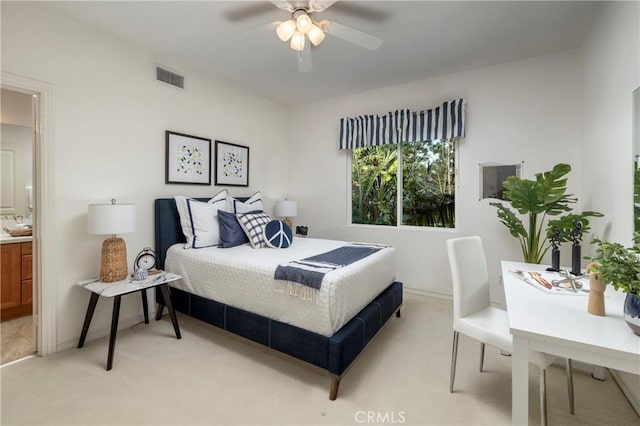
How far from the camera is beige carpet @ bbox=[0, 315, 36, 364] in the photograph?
86.5 inches

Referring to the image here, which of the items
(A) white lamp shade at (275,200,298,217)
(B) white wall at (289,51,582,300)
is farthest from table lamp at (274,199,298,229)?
(B) white wall at (289,51,582,300)

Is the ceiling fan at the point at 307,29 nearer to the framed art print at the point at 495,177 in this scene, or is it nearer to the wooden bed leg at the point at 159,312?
the framed art print at the point at 495,177

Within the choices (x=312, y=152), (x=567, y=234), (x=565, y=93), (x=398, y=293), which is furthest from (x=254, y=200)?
(x=565, y=93)

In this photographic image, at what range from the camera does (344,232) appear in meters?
4.20

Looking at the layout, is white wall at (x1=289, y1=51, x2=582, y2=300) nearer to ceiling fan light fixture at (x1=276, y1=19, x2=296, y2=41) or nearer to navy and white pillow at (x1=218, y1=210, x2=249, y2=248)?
navy and white pillow at (x1=218, y1=210, x2=249, y2=248)

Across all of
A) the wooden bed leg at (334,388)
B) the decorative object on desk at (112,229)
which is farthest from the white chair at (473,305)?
the decorative object on desk at (112,229)

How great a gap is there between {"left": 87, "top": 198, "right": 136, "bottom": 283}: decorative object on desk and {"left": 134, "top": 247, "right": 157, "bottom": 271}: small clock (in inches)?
8.8

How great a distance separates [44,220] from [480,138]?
4.26 meters

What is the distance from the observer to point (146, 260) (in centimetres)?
272

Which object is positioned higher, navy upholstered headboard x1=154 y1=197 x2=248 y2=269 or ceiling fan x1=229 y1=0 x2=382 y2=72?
ceiling fan x1=229 y1=0 x2=382 y2=72

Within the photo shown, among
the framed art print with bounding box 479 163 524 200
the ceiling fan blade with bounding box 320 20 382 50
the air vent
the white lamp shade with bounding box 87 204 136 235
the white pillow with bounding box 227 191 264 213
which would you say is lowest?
the white lamp shade with bounding box 87 204 136 235

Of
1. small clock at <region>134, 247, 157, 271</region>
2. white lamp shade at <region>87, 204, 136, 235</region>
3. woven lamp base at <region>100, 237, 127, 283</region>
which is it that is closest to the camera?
white lamp shade at <region>87, 204, 136, 235</region>

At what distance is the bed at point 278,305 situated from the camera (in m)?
1.80

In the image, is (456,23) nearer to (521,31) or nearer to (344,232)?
(521,31)
